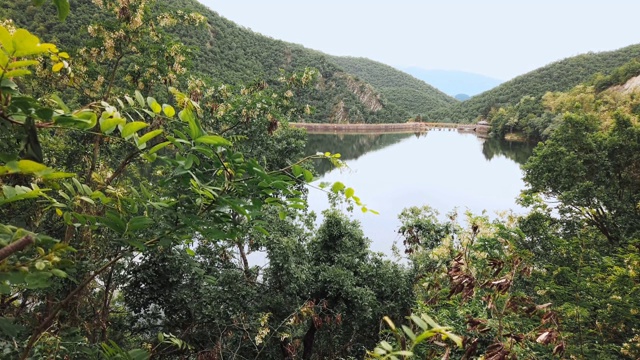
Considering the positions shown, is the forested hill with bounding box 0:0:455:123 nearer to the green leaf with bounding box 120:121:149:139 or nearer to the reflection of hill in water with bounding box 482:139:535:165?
the reflection of hill in water with bounding box 482:139:535:165

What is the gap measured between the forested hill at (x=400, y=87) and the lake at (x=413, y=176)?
115 ft

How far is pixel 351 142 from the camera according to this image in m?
47.8

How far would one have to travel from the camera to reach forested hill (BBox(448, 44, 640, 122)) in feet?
198

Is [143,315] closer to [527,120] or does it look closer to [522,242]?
[522,242]

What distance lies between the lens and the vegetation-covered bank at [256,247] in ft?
3.60

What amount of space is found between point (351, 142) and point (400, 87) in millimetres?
60099

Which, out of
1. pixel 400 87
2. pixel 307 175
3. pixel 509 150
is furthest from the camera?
pixel 400 87

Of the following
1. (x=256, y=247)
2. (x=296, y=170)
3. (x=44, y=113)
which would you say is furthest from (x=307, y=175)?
(x=256, y=247)

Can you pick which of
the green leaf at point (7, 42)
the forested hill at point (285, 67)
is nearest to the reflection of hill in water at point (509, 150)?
the forested hill at point (285, 67)

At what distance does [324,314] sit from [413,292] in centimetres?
191

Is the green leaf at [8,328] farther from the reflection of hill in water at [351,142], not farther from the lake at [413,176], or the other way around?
the reflection of hill in water at [351,142]

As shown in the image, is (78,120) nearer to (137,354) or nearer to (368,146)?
(137,354)

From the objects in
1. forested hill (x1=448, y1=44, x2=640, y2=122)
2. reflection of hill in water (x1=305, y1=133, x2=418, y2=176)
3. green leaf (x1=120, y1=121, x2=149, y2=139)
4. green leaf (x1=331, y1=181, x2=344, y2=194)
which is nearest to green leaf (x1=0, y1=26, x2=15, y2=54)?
green leaf (x1=120, y1=121, x2=149, y2=139)

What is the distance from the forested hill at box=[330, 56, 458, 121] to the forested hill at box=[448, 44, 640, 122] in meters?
8.31
